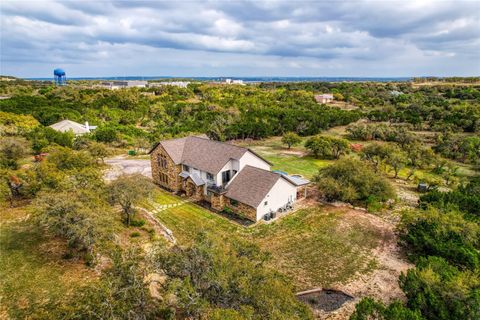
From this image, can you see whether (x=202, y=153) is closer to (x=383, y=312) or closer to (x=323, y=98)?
(x=383, y=312)

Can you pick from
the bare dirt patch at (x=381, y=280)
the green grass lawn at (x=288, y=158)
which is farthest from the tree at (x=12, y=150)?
the bare dirt patch at (x=381, y=280)

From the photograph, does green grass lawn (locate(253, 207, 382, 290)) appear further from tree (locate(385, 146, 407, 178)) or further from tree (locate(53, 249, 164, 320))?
tree (locate(385, 146, 407, 178))

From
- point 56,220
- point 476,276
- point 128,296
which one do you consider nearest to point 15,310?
point 56,220

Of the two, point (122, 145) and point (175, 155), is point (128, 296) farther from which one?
point (122, 145)

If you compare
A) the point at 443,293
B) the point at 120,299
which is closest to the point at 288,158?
the point at 443,293

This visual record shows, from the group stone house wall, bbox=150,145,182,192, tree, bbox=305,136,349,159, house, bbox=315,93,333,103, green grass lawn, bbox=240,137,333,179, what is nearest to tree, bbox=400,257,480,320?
stone house wall, bbox=150,145,182,192
